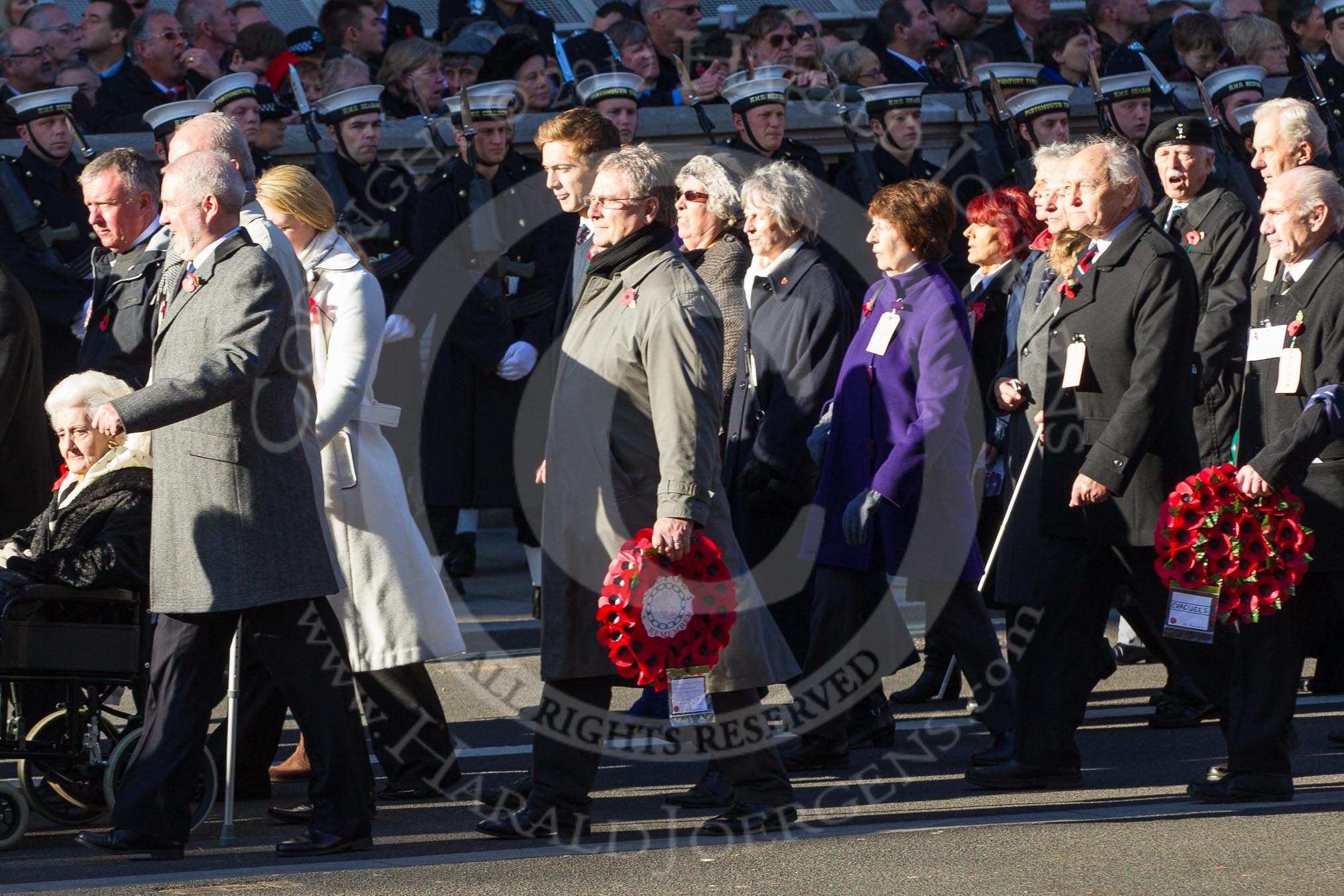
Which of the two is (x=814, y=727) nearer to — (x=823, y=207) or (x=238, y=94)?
(x=823, y=207)

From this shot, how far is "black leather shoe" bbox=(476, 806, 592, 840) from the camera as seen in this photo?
225 inches

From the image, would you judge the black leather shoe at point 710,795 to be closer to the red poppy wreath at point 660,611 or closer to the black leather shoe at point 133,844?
the red poppy wreath at point 660,611

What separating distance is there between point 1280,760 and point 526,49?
265 inches

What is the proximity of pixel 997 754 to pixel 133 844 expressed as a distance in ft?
8.54

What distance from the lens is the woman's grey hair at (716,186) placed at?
7.14 m

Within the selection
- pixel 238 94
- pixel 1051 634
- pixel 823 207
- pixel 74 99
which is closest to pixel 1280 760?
pixel 1051 634

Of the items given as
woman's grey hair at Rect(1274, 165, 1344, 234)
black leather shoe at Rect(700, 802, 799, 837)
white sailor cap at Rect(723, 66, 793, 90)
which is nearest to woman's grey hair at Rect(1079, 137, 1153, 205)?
woman's grey hair at Rect(1274, 165, 1344, 234)

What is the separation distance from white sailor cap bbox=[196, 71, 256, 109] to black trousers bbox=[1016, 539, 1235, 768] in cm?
534

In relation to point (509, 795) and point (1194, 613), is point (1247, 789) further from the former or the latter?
point (509, 795)

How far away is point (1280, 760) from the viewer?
6.05 m

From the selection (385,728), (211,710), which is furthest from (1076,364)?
(211,710)

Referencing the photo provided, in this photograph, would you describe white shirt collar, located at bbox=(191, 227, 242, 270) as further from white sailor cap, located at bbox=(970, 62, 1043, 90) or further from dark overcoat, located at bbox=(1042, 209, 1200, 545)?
white sailor cap, located at bbox=(970, 62, 1043, 90)

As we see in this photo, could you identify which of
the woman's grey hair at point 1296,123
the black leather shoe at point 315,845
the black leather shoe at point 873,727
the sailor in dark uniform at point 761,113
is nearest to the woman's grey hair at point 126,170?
the black leather shoe at point 315,845

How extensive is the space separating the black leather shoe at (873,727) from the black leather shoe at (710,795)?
3.21 feet
